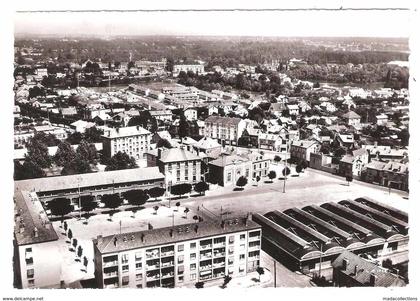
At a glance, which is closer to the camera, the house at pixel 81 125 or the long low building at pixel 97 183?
the long low building at pixel 97 183

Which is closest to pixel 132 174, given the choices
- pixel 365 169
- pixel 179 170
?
pixel 179 170

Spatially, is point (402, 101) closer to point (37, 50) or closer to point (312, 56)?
point (312, 56)

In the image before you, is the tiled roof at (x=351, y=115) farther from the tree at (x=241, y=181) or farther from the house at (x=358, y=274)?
the house at (x=358, y=274)

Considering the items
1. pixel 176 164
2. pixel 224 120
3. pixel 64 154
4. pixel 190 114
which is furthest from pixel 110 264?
pixel 224 120

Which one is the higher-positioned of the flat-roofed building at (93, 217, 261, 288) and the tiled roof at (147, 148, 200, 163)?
the tiled roof at (147, 148, 200, 163)

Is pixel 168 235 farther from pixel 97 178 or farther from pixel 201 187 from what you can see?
pixel 97 178

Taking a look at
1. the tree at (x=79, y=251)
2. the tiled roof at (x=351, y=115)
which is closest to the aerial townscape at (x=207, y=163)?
the tree at (x=79, y=251)

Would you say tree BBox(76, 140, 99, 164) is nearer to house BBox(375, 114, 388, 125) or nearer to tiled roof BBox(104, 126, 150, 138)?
tiled roof BBox(104, 126, 150, 138)

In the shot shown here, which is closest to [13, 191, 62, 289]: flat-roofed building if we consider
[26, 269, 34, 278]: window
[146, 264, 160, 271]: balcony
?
[26, 269, 34, 278]: window

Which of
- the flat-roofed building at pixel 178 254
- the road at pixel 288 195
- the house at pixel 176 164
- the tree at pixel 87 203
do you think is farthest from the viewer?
the house at pixel 176 164
